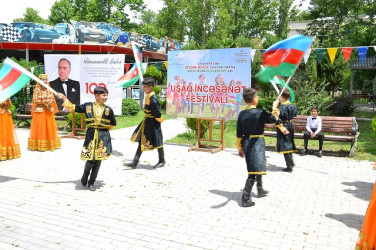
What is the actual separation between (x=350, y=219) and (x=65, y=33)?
908 inches

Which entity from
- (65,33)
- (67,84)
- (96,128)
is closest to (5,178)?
(96,128)

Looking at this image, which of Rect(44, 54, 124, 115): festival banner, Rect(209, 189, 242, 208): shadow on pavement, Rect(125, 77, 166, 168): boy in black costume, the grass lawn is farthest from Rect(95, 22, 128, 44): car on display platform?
Rect(209, 189, 242, 208): shadow on pavement

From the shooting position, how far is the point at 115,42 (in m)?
24.8

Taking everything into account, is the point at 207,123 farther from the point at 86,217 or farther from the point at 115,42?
the point at 115,42

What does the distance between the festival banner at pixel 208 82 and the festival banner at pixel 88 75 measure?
5.85 feet

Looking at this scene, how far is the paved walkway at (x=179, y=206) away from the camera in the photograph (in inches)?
163

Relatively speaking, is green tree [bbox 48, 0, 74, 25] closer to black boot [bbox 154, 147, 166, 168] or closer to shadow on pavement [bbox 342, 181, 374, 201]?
black boot [bbox 154, 147, 166, 168]

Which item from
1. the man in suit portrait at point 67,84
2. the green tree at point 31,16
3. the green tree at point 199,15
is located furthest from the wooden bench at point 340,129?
the green tree at point 31,16

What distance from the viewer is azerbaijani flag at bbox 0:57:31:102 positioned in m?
5.81

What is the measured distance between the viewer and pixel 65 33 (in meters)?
23.7

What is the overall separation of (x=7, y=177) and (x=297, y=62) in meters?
5.88

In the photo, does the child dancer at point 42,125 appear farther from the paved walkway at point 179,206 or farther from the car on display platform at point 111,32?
the car on display platform at point 111,32

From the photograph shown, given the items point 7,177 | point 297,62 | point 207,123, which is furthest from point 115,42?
point 297,62

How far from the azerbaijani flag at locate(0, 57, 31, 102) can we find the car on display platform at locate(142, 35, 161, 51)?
23.2 m
